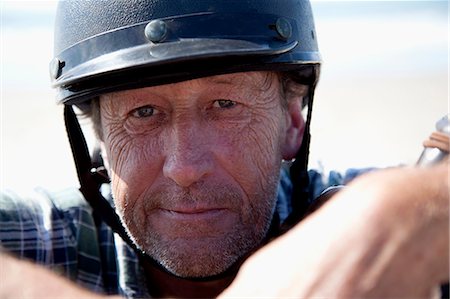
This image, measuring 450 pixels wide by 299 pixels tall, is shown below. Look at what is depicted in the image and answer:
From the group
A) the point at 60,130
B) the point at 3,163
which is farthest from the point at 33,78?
the point at 3,163

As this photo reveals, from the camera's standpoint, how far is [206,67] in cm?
248

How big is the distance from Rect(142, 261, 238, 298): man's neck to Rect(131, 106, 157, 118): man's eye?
1.81 feet

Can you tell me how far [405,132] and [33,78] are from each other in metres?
6.72

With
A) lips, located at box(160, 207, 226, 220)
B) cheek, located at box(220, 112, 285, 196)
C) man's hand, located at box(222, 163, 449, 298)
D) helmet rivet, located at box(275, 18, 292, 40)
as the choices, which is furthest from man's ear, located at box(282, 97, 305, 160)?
man's hand, located at box(222, 163, 449, 298)

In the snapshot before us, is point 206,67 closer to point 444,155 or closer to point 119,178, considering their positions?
point 119,178

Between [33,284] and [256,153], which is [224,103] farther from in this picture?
[33,284]

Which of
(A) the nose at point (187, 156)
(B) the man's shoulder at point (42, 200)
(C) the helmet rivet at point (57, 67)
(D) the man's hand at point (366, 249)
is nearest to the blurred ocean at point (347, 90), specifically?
(B) the man's shoulder at point (42, 200)

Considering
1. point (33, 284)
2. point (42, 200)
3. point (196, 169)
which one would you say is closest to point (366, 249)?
point (33, 284)

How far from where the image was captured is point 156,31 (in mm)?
2520

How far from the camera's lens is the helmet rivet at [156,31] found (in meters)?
2.51

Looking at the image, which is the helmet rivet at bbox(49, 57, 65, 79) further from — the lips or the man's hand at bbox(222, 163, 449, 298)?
the man's hand at bbox(222, 163, 449, 298)

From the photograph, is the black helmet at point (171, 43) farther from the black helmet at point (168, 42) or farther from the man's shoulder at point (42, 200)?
the man's shoulder at point (42, 200)

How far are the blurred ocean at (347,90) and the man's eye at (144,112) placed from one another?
1.35m

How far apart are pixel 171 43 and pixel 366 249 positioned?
1.21m
